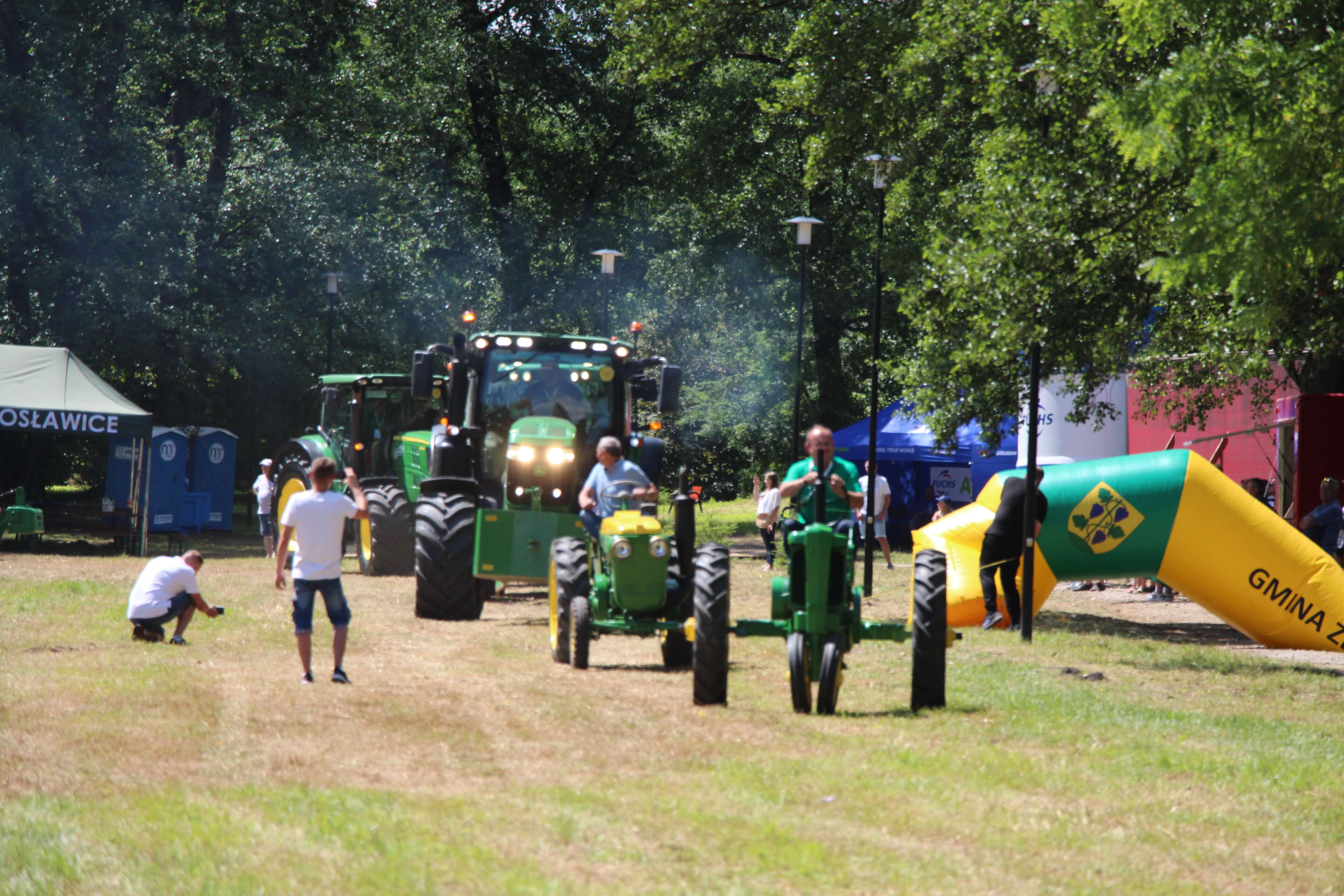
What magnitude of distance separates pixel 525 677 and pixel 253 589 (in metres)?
8.70

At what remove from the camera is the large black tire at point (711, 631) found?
29.1 feet

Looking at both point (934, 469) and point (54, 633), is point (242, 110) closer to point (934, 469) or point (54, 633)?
point (934, 469)

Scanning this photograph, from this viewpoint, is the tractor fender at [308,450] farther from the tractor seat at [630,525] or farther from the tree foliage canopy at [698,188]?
the tractor seat at [630,525]

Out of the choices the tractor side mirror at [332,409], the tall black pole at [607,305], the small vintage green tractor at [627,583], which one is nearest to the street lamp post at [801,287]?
the tall black pole at [607,305]

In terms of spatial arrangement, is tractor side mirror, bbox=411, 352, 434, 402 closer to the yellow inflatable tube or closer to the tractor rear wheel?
the tractor rear wheel

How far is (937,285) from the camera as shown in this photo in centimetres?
1553

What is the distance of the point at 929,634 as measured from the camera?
906cm

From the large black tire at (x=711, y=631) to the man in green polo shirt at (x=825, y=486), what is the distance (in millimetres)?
519

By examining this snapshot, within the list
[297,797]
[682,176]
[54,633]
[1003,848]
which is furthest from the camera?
[682,176]

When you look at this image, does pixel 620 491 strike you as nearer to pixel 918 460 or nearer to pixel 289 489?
pixel 289 489

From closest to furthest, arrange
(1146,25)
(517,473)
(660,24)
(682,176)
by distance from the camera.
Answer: (1146,25) < (517,473) < (660,24) < (682,176)

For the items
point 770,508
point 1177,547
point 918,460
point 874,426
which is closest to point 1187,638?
point 1177,547

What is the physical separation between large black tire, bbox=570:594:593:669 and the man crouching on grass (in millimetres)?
1713

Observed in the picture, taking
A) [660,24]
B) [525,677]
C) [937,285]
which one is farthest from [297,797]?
[660,24]
